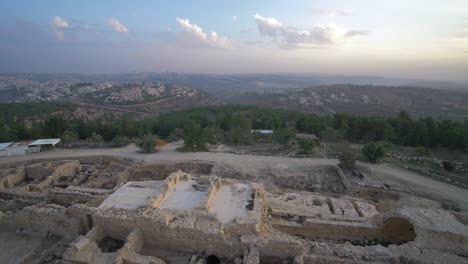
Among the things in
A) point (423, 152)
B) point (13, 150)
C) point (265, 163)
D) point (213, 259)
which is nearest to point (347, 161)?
point (265, 163)

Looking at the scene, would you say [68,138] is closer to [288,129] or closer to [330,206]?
[288,129]

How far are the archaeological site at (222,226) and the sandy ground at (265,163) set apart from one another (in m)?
1.50

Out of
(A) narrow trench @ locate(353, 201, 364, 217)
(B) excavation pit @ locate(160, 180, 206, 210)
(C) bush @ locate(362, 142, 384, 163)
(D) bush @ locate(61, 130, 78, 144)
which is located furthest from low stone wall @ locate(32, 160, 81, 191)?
(C) bush @ locate(362, 142, 384, 163)

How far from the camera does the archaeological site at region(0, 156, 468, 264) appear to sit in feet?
31.3

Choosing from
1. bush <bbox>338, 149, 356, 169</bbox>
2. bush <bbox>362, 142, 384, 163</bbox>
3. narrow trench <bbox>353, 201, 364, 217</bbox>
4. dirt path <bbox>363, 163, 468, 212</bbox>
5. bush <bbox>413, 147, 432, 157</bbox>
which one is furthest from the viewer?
bush <bbox>413, 147, 432, 157</bbox>

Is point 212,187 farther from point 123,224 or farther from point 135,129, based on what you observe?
point 135,129

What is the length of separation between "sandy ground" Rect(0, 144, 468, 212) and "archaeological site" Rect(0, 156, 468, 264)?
4.91 ft

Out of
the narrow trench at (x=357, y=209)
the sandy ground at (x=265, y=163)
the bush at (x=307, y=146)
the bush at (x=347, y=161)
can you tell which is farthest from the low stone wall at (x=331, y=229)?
the bush at (x=307, y=146)

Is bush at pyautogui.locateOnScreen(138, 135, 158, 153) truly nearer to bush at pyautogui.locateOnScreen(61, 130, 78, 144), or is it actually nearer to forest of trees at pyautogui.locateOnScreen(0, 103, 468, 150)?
forest of trees at pyautogui.locateOnScreen(0, 103, 468, 150)

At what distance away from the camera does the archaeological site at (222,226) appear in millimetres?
9531

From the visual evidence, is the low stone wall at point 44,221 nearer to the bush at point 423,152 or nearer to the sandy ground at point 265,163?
the sandy ground at point 265,163

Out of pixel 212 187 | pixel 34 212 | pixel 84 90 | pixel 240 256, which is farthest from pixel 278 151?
pixel 84 90

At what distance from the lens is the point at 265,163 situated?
848 inches

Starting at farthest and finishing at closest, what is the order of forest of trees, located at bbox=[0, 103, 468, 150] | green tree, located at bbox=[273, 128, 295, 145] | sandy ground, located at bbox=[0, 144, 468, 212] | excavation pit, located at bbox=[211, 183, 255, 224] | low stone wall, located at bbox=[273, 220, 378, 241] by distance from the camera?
forest of trees, located at bbox=[0, 103, 468, 150]
green tree, located at bbox=[273, 128, 295, 145]
sandy ground, located at bbox=[0, 144, 468, 212]
low stone wall, located at bbox=[273, 220, 378, 241]
excavation pit, located at bbox=[211, 183, 255, 224]
